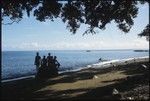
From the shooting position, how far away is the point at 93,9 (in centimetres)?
2608

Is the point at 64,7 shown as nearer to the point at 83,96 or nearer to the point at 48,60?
the point at 48,60

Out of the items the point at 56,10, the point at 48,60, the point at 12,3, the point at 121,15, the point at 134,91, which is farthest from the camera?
the point at 48,60

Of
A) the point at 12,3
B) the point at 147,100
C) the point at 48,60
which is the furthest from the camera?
the point at 48,60

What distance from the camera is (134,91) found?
18.6m

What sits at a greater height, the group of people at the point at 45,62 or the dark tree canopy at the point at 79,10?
the dark tree canopy at the point at 79,10

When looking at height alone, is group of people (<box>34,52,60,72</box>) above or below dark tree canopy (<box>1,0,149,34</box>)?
below

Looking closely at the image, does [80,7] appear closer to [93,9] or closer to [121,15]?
[93,9]

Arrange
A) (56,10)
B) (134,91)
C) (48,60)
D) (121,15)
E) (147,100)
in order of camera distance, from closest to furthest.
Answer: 1. (147,100)
2. (134,91)
3. (56,10)
4. (121,15)
5. (48,60)

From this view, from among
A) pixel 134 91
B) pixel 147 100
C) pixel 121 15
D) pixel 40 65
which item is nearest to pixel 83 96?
pixel 134 91

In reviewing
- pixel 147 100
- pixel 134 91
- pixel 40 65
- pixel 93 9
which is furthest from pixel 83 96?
pixel 40 65

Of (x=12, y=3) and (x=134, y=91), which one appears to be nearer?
(x=134, y=91)

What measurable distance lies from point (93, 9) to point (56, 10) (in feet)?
8.71

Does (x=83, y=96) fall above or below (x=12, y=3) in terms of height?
below

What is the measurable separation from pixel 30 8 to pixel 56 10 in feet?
6.21
